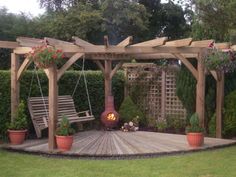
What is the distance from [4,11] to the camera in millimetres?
21344

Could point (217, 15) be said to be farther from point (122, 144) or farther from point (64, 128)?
point (64, 128)

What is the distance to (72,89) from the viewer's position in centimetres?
1153

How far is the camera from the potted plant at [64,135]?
328 inches

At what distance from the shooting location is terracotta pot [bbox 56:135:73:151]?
834 centimetres

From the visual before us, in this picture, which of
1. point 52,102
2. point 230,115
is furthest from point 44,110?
point 230,115

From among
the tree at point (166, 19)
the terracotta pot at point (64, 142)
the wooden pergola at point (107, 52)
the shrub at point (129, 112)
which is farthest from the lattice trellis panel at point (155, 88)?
the tree at point (166, 19)

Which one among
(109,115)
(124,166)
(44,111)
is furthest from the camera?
(109,115)

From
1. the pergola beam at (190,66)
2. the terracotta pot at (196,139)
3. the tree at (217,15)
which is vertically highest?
the tree at (217,15)

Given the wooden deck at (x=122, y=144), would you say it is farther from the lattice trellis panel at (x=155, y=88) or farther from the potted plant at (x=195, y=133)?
the lattice trellis panel at (x=155, y=88)

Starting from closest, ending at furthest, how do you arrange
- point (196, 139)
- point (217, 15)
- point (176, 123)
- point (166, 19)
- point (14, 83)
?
1. point (196, 139)
2. point (14, 83)
3. point (217, 15)
4. point (176, 123)
5. point (166, 19)

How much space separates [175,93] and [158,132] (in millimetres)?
1295

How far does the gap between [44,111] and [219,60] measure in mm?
4324

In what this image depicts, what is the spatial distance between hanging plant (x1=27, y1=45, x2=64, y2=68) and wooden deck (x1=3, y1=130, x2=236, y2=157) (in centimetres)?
171

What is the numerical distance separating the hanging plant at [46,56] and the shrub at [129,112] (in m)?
4.40
